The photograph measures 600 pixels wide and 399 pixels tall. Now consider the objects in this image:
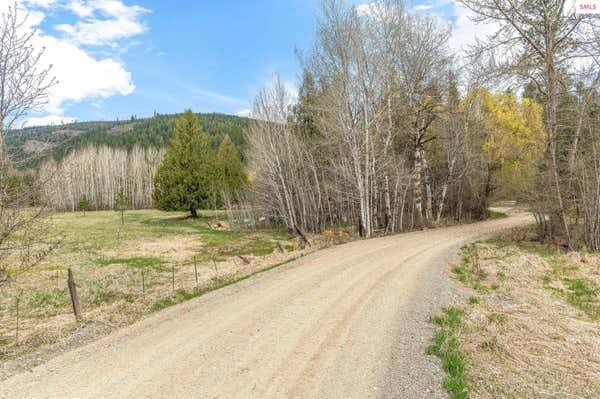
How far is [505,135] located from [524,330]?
20695 millimetres

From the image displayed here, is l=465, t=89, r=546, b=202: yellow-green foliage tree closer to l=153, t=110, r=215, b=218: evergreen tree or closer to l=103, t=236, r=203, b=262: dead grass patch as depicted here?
l=103, t=236, r=203, b=262: dead grass patch

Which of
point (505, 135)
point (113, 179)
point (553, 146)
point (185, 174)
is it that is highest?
point (113, 179)

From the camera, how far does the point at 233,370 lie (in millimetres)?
4559

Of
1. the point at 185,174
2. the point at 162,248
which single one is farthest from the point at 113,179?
the point at 162,248

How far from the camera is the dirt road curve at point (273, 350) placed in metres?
4.14

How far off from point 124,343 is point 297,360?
10.4 feet

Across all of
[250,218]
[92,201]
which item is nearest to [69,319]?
[250,218]

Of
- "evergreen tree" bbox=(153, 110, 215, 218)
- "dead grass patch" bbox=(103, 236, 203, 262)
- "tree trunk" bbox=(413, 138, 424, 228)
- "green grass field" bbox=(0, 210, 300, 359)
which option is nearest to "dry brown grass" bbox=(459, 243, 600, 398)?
"green grass field" bbox=(0, 210, 300, 359)

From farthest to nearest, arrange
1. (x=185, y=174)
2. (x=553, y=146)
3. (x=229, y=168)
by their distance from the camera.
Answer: (x=229, y=168)
(x=185, y=174)
(x=553, y=146)

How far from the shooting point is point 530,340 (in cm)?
523

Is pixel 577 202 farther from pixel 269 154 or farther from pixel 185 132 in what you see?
pixel 185 132

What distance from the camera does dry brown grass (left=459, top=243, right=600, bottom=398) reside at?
3998 millimetres

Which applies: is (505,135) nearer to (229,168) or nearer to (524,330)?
(524,330)

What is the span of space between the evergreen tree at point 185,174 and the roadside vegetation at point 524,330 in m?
32.4
